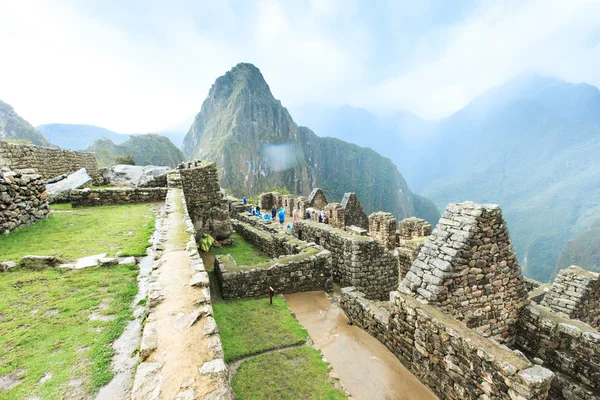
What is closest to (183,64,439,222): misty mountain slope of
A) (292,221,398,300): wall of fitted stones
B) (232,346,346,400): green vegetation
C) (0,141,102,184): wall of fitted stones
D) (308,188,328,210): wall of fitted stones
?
(308,188,328,210): wall of fitted stones

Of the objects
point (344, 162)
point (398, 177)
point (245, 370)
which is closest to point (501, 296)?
point (245, 370)

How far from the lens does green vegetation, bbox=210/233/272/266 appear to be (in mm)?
10953

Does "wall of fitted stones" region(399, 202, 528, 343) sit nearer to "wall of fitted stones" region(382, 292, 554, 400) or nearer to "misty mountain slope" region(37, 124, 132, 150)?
"wall of fitted stones" region(382, 292, 554, 400)

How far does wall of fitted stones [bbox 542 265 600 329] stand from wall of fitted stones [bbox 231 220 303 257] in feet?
27.1

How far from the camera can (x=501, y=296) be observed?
500 centimetres

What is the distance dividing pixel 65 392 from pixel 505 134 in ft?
769

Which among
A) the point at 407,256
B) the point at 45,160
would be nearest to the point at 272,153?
the point at 45,160

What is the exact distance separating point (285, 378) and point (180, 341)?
8.24 feet

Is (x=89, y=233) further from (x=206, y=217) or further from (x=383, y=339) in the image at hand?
(x=383, y=339)

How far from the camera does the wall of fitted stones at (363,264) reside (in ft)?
29.5

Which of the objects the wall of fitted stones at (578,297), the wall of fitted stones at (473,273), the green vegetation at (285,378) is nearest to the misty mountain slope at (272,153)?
the wall of fitted stones at (578,297)

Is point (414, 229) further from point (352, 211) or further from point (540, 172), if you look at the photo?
point (540, 172)

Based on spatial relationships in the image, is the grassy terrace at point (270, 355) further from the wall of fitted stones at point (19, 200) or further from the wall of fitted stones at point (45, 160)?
the wall of fitted stones at point (45, 160)

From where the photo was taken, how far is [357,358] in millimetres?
5527
